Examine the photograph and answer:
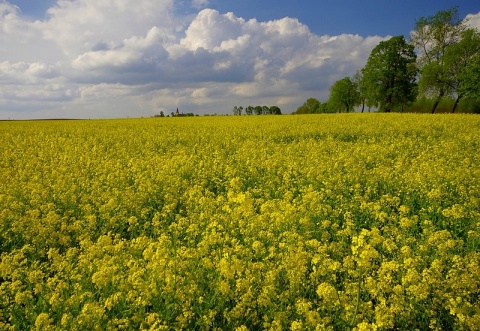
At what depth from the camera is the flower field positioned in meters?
3.42

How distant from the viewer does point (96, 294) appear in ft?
12.8

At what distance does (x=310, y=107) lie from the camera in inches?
4149

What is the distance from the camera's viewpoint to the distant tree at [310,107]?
337ft

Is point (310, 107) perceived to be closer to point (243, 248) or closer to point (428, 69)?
point (428, 69)

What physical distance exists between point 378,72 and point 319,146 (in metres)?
40.0

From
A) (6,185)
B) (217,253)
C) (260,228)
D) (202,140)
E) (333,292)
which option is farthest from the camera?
(202,140)

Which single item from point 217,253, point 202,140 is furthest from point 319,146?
point 217,253

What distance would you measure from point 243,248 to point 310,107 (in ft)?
345

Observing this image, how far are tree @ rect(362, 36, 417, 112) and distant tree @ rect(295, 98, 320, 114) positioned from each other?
171 ft

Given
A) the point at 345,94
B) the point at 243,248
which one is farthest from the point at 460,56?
the point at 243,248

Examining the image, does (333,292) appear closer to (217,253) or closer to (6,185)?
(217,253)

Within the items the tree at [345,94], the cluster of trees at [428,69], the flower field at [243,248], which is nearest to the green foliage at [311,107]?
the tree at [345,94]

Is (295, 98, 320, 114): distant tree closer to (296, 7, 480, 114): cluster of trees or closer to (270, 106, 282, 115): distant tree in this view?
Answer: (270, 106, 282, 115): distant tree

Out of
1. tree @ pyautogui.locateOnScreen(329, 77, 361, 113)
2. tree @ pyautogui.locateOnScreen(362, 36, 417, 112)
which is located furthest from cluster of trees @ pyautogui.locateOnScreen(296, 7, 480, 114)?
tree @ pyautogui.locateOnScreen(329, 77, 361, 113)
